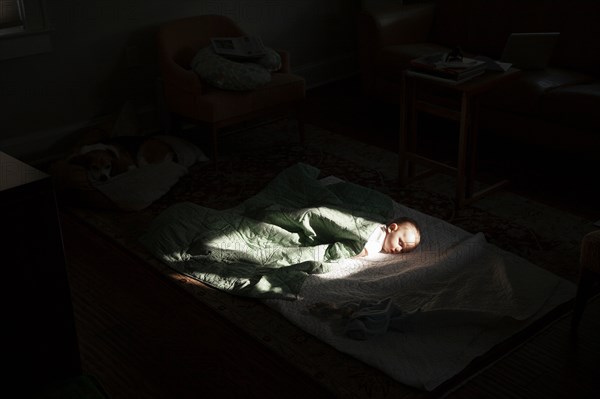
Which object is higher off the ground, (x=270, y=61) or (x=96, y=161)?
(x=270, y=61)

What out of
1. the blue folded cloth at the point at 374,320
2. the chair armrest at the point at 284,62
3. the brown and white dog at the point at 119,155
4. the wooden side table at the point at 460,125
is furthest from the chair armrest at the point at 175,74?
the blue folded cloth at the point at 374,320

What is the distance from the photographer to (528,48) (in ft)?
12.7

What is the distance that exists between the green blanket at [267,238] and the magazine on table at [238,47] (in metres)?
1.08

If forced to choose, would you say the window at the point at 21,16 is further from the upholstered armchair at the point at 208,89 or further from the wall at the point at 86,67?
the upholstered armchair at the point at 208,89

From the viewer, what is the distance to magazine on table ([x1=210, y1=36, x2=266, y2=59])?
13.2 feet

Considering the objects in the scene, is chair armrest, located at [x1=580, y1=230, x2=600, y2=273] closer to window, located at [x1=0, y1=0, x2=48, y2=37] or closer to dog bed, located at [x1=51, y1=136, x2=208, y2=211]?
dog bed, located at [x1=51, y1=136, x2=208, y2=211]

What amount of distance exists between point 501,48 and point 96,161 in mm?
2563

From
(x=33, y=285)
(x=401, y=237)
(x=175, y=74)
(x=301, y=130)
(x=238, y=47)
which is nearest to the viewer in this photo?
(x=33, y=285)

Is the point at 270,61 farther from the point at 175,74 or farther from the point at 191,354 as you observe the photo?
the point at 191,354

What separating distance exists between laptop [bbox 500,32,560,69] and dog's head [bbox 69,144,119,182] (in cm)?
214

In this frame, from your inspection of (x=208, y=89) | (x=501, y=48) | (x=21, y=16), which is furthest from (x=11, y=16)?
(x=501, y=48)

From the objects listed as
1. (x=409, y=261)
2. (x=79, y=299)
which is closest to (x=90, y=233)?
(x=79, y=299)

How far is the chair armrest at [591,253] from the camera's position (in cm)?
231

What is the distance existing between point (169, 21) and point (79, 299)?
2178 millimetres
